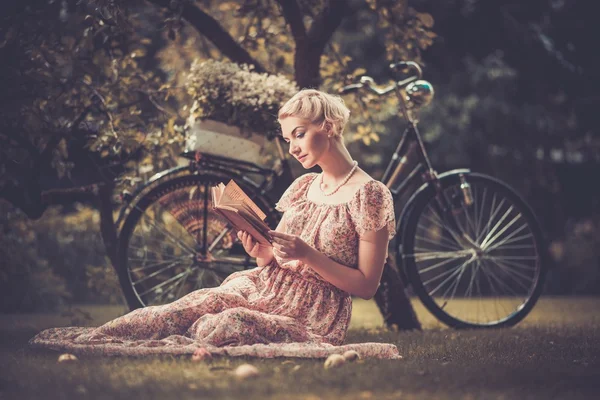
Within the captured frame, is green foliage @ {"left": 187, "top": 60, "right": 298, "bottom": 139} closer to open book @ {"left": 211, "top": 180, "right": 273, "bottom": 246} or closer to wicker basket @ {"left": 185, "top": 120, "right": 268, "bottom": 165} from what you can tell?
wicker basket @ {"left": 185, "top": 120, "right": 268, "bottom": 165}

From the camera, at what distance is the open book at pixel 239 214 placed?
2977 millimetres

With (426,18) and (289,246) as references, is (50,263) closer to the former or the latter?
(426,18)

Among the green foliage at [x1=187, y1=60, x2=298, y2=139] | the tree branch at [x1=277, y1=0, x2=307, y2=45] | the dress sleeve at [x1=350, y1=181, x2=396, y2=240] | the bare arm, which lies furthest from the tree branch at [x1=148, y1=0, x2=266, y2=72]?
the bare arm

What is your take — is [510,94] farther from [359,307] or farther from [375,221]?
[375,221]

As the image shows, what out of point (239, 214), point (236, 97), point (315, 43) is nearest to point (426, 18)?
point (315, 43)

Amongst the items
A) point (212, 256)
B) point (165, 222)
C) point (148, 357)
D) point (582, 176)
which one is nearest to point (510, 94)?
point (582, 176)

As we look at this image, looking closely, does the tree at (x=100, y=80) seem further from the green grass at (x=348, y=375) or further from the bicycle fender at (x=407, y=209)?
the green grass at (x=348, y=375)

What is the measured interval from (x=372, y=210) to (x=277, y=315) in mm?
591

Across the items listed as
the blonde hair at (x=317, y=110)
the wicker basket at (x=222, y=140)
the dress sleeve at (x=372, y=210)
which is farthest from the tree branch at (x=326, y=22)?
the dress sleeve at (x=372, y=210)

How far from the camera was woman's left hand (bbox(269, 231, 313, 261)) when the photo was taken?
2.90 m

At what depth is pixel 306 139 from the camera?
318cm

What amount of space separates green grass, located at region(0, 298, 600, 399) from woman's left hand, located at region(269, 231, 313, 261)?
41 cm

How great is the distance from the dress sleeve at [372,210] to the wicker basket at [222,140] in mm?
1129

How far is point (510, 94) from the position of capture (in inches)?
397
